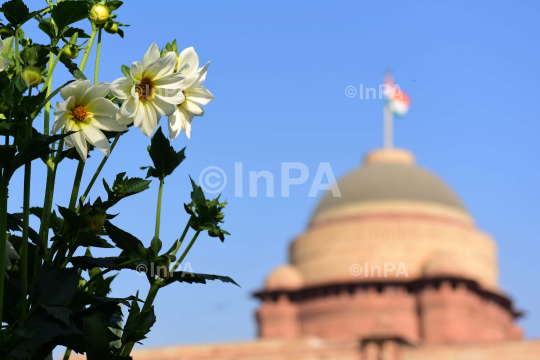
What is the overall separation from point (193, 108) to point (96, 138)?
0.22m

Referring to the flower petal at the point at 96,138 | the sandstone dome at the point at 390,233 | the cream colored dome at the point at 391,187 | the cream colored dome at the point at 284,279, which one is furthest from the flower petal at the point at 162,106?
the cream colored dome at the point at 391,187

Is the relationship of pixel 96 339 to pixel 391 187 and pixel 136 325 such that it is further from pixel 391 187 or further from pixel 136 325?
pixel 391 187

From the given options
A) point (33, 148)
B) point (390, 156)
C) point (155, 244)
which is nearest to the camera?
point (33, 148)

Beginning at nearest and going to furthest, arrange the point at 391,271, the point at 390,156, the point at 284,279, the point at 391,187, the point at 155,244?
the point at 155,244, the point at 391,271, the point at 284,279, the point at 391,187, the point at 390,156

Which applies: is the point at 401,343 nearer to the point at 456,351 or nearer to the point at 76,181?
the point at 456,351

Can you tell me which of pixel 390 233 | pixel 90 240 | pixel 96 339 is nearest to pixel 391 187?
pixel 390 233

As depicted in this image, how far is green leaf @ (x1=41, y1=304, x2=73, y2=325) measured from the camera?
53.4 inches

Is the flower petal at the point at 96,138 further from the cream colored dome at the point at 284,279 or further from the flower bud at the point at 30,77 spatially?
the cream colored dome at the point at 284,279

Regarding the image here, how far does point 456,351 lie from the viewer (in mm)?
19797

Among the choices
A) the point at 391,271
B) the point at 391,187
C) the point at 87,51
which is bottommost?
the point at 87,51

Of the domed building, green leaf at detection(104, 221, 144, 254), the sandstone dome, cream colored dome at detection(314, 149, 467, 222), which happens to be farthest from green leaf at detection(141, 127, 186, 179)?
cream colored dome at detection(314, 149, 467, 222)

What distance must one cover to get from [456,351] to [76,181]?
63.8 feet

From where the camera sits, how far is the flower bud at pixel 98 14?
5.25 ft

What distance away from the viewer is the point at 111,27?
1687 mm
